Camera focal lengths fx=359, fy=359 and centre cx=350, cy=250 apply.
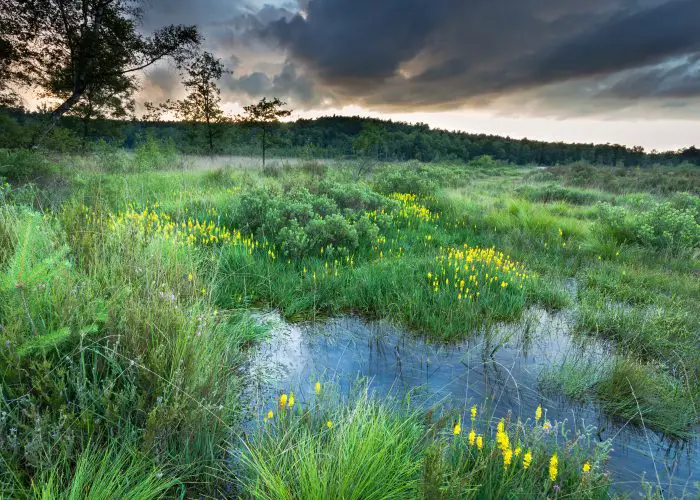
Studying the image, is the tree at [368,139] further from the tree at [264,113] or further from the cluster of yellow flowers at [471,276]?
the cluster of yellow flowers at [471,276]

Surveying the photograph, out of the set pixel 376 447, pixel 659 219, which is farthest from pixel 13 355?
pixel 659 219

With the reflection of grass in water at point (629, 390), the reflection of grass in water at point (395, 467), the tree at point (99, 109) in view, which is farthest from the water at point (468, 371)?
the tree at point (99, 109)

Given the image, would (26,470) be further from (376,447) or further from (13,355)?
(376,447)

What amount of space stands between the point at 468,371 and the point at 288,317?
7.34 ft

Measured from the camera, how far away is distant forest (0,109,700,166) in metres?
18.5

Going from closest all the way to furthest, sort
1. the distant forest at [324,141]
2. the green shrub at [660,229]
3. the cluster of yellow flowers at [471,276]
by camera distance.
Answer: the cluster of yellow flowers at [471,276]
the green shrub at [660,229]
the distant forest at [324,141]

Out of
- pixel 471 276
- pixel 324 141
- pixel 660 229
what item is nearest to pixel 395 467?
pixel 471 276

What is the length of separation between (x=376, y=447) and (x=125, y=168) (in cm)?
1797

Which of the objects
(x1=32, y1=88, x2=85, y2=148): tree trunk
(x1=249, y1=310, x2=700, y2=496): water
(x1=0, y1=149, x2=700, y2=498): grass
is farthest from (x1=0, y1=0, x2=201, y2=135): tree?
(x1=249, y1=310, x2=700, y2=496): water

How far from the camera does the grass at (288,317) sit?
1948 millimetres

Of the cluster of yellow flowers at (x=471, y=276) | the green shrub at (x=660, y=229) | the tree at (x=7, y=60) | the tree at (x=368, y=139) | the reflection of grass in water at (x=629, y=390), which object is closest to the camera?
the reflection of grass in water at (x=629, y=390)

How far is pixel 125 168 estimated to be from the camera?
16.1 metres

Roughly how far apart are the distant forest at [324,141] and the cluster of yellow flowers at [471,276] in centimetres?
1547

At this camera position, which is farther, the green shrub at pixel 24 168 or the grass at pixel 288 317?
the green shrub at pixel 24 168
